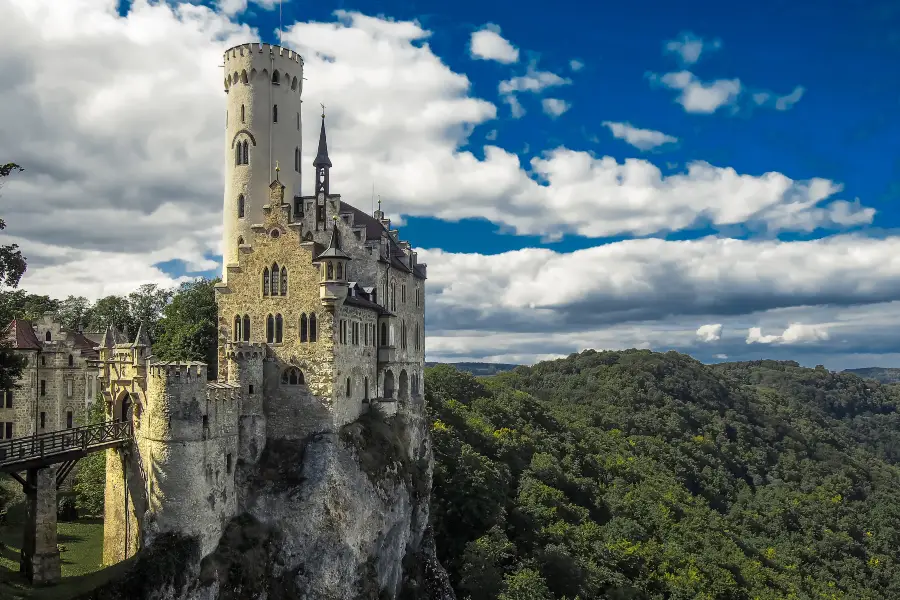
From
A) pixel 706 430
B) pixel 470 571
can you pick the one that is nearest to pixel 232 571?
pixel 470 571

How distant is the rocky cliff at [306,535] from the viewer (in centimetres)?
3838

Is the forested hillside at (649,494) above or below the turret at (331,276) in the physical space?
below

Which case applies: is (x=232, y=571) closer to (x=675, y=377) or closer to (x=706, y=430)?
(x=706, y=430)

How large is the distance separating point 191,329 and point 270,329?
1627 centimetres

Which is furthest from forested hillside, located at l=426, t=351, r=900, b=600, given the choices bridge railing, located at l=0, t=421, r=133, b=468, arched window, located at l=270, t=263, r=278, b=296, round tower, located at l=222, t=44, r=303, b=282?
round tower, located at l=222, t=44, r=303, b=282

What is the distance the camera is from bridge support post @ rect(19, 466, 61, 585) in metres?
A: 36.1

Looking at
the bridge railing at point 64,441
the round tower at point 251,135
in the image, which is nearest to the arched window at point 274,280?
the round tower at point 251,135

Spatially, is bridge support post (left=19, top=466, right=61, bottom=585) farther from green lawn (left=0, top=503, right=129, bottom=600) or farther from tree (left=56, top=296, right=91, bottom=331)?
tree (left=56, top=296, right=91, bottom=331)

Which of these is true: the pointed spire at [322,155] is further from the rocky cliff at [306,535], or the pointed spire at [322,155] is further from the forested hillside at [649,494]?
the forested hillside at [649,494]

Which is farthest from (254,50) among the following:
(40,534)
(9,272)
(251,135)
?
(40,534)

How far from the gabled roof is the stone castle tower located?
69.8 ft

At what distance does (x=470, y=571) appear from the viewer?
60438 mm

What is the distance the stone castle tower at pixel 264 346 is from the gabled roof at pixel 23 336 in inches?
837

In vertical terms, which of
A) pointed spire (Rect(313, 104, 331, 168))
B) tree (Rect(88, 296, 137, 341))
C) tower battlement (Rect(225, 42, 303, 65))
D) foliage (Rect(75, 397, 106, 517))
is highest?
tower battlement (Rect(225, 42, 303, 65))
